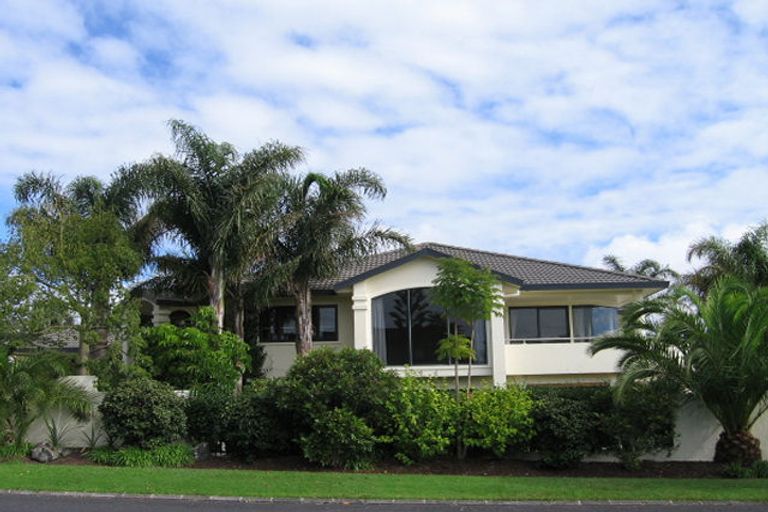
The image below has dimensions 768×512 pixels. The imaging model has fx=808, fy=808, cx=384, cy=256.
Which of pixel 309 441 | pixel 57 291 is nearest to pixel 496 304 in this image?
pixel 309 441

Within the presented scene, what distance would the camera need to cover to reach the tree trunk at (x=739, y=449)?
16.1 meters

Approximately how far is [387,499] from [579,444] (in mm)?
5708

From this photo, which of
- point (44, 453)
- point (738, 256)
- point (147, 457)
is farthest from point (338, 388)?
point (738, 256)

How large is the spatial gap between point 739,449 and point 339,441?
8025mm

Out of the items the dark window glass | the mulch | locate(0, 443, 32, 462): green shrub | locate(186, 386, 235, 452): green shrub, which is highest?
the dark window glass

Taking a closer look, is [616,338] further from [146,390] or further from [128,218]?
[128,218]

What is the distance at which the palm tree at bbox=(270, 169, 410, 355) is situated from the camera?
2366 centimetres

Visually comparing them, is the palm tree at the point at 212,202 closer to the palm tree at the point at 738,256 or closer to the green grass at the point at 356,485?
the green grass at the point at 356,485

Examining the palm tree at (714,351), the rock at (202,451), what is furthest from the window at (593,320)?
the rock at (202,451)

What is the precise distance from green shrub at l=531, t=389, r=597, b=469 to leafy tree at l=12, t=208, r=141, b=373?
1009 centimetres

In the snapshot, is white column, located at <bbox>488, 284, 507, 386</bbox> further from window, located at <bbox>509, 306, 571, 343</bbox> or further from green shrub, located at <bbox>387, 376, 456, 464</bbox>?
green shrub, located at <bbox>387, 376, 456, 464</bbox>

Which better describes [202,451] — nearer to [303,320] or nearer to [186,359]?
[186,359]

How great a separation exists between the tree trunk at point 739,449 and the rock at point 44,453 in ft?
44.4

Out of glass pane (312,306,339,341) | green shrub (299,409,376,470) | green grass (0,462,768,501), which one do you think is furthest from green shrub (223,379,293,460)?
glass pane (312,306,339,341)
